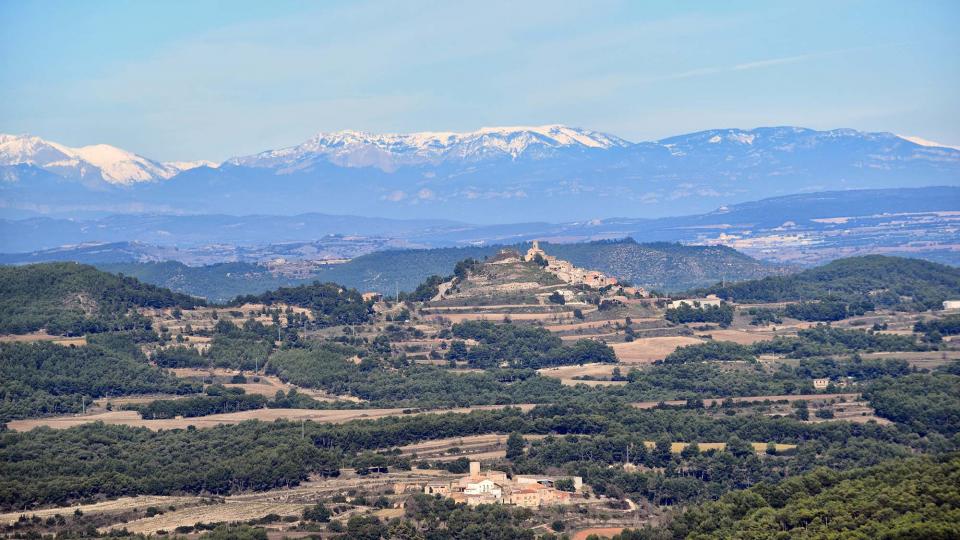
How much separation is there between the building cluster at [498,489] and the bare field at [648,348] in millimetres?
41425

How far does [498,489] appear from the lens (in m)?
66.8

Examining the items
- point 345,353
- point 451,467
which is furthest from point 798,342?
point 451,467

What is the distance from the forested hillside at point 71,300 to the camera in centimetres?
10962

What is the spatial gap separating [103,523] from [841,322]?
7704 cm

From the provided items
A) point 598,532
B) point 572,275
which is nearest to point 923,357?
point 572,275

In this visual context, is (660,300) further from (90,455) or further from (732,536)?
(732,536)

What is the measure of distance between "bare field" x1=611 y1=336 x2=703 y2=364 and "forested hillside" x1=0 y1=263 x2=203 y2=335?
102 feet

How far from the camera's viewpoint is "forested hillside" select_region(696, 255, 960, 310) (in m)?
142

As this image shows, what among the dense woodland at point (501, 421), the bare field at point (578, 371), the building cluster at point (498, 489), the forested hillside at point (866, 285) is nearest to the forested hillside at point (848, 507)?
the dense woodland at point (501, 421)

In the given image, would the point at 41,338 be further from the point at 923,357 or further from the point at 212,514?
the point at 923,357

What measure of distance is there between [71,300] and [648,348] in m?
38.2

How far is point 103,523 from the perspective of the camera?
63625mm

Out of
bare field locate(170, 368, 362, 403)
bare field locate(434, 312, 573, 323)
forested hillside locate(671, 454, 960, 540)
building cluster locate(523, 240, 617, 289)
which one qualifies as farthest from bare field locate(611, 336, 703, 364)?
forested hillside locate(671, 454, 960, 540)

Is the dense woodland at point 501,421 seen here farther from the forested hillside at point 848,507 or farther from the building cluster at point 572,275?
the building cluster at point 572,275
